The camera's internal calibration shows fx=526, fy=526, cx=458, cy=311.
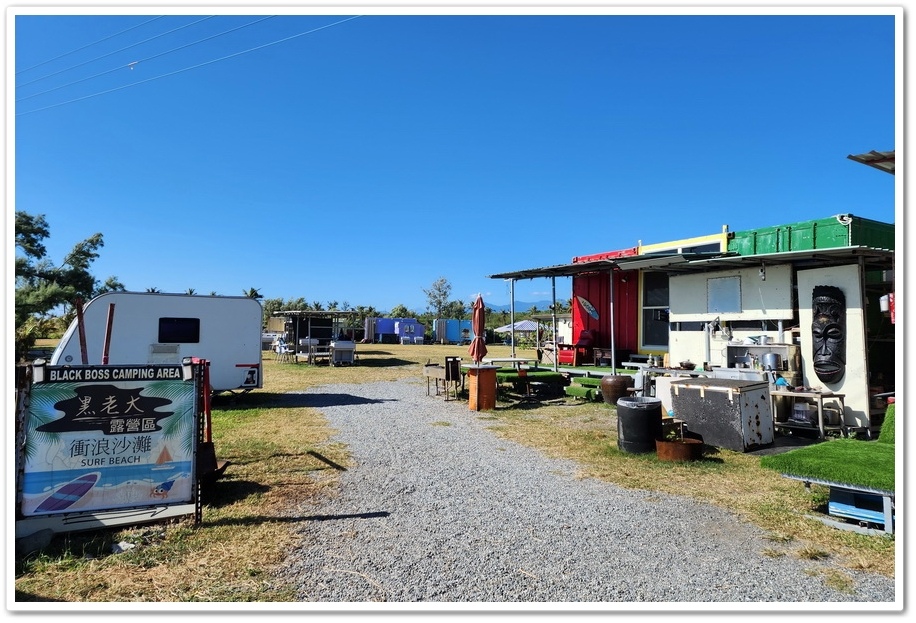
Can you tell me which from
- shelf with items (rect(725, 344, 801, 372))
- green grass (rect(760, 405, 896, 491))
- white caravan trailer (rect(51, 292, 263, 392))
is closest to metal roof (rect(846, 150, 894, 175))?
green grass (rect(760, 405, 896, 491))

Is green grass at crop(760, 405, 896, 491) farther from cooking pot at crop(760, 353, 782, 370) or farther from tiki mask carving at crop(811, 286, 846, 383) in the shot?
cooking pot at crop(760, 353, 782, 370)

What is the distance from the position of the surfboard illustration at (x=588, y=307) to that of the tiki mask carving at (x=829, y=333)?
5.92 metres

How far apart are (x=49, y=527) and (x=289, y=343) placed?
2262 centimetres

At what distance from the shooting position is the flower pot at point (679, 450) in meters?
5.89

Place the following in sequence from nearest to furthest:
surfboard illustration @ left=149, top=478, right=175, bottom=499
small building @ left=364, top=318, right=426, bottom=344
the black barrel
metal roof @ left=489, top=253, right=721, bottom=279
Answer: surfboard illustration @ left=149, top=478, right=175, bottom=499 < the black barrel < metal roof @ left=489, top=253, right=721, bottom=279 < small building @ left=364, top=318, right=426, bottom=344

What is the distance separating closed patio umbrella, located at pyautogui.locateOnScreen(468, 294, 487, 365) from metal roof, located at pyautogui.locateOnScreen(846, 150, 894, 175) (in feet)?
25.3

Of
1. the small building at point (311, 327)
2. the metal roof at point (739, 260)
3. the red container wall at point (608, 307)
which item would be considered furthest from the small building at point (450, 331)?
the metal roof at point (739, 260)

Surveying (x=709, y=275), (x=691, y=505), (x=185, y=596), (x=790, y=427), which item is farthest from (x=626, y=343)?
(x=185, y=596)

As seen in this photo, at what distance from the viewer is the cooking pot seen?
27.7 feet

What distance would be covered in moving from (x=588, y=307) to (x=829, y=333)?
250 inches

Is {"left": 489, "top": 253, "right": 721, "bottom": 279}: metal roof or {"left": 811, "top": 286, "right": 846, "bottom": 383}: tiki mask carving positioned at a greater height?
{"left": 489, "top": 253, "right": 721, "bottom": 279}: metal roof

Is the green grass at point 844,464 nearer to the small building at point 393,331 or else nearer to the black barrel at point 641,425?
the black barrel at point 641,425

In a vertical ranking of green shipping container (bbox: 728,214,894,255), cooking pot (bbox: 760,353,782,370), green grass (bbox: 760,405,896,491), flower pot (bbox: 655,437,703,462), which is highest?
green shipping container (bbox: 728,214,894,255)

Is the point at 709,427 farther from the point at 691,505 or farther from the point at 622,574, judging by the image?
the point at 622,574
